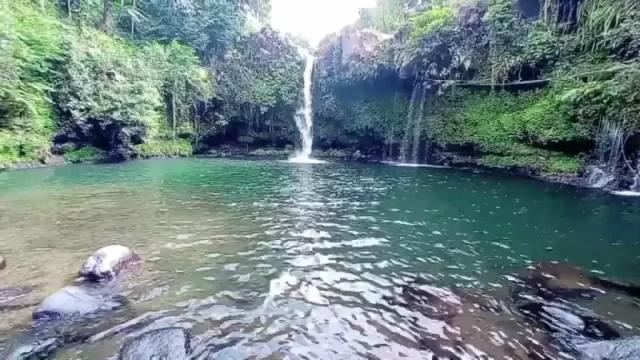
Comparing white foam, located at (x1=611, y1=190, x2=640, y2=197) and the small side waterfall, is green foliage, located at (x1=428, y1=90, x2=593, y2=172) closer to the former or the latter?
the small side waterfall

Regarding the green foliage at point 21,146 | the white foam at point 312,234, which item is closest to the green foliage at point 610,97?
the white foam at point 312,234

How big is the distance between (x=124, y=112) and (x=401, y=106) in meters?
16.7

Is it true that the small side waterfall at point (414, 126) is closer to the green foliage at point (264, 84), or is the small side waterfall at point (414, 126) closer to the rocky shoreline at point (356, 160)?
the rocky shoreline at point (356, 160)

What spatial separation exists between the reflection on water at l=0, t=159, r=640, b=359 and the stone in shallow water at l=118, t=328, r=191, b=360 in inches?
6.2

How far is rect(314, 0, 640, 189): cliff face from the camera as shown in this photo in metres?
14.8

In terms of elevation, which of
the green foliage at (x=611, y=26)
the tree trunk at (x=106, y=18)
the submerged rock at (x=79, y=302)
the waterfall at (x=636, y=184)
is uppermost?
the tree trunk at (x=106, y=18)

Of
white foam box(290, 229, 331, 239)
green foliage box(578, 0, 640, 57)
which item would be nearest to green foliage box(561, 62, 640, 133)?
green foliage box(578, 0, 640, 57)

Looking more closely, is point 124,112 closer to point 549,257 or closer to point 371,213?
point 371,213

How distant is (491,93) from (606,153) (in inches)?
276

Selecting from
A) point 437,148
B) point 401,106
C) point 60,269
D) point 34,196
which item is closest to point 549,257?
point 60,269

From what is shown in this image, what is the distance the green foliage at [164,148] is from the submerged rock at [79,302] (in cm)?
2159

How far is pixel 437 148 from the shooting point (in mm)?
22703

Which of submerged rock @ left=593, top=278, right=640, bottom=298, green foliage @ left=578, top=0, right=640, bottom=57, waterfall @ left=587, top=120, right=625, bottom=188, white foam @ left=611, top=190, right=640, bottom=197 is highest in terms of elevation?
green foliage @ left=578, top=0, right=640, bottom=57

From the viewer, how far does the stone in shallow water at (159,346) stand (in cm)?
409
